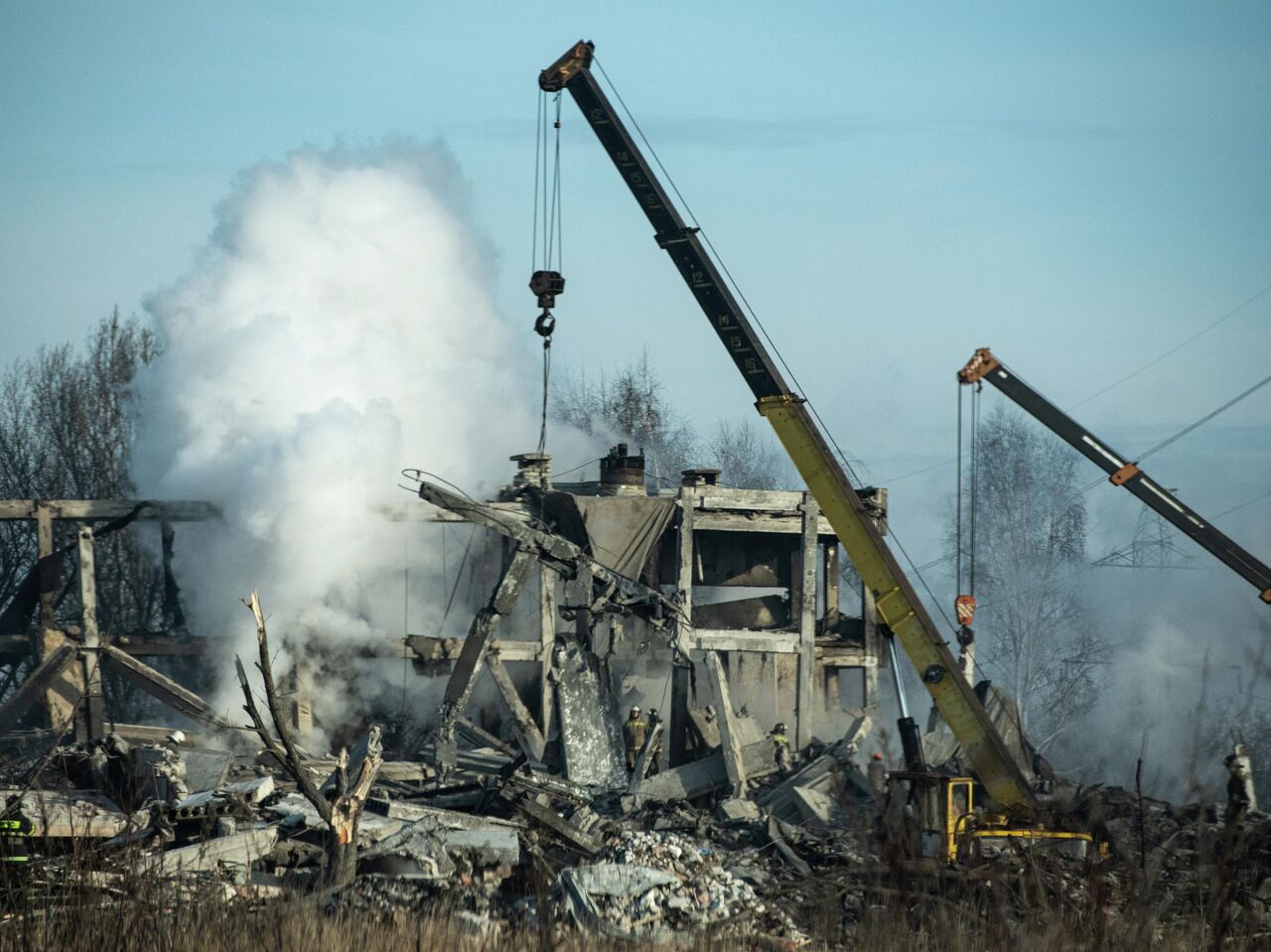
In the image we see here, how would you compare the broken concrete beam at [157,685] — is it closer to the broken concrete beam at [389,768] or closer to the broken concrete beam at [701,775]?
the broken concrete beam at [389,768]

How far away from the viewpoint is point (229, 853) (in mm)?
12766

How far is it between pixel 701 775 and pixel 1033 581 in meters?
35.2

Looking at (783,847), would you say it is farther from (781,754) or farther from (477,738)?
(477,738)

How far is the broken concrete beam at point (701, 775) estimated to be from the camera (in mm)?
19406

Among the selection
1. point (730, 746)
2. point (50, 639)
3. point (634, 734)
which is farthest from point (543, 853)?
point (50, 639)

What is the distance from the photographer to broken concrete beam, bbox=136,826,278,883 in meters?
12.1

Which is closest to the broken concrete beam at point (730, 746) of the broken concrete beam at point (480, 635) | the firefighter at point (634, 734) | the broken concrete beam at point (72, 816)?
the firefighter at point (634, 734)

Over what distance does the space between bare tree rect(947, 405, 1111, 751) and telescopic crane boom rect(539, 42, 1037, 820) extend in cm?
2124

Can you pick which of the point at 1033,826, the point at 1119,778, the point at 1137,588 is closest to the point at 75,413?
the point at 1119,778

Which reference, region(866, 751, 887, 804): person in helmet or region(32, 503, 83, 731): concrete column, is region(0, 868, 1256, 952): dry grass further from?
region(32, 503, 83, 731): concrete column

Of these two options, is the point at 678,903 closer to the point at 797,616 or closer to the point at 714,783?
the point at 714,783

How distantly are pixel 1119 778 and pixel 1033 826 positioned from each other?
71.7 feet

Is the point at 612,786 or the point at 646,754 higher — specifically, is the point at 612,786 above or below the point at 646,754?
below

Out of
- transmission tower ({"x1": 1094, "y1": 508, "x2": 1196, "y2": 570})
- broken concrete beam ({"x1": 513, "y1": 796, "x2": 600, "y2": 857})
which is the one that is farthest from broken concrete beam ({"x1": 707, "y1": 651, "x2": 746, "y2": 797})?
transmission tower ({"x1": 1094, "y1": 508, "x2": 1196, "y2": 570})
